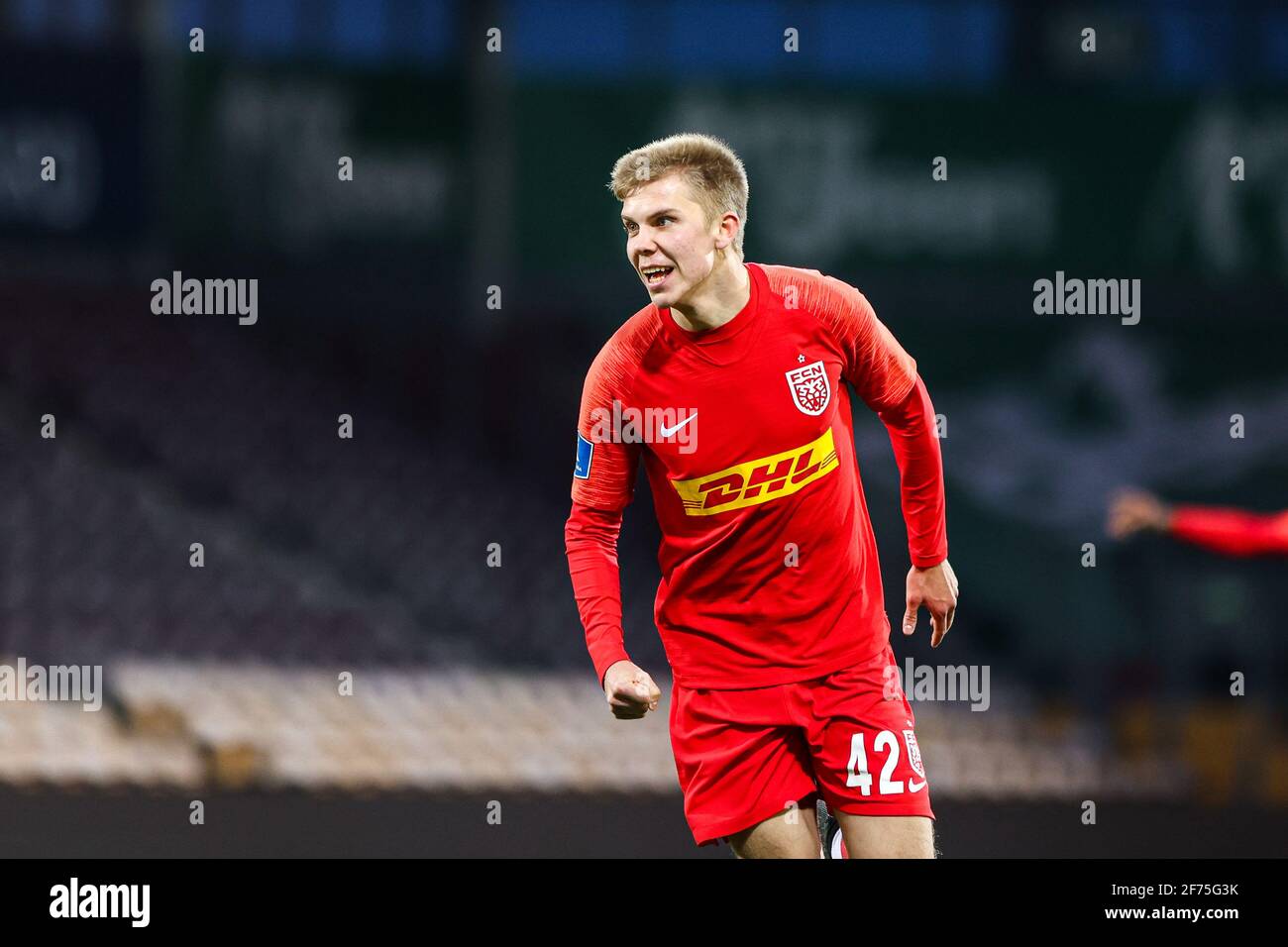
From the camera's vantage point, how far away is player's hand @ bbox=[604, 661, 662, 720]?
3535 mm

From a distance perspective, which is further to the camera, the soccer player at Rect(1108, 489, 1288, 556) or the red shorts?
the soccer player at Rect(1108, 489, 1288, 556)

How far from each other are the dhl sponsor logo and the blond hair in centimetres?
44

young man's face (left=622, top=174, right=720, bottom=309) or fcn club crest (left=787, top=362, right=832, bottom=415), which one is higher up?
young man's face (left=622, top=174, right=720, bottom=309)

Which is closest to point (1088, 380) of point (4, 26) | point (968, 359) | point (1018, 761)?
point (968, 359)

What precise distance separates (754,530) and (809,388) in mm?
313

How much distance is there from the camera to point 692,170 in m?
3.73

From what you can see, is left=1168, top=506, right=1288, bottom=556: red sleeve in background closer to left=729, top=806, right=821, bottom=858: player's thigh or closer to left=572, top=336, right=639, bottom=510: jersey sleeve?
left=729, top=806, right=821, bottom=858: player's thigh

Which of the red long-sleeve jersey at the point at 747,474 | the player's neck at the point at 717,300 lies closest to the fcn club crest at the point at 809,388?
the red long-sleeve jersey at the point at 747,474

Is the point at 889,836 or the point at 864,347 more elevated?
the point at 864,347

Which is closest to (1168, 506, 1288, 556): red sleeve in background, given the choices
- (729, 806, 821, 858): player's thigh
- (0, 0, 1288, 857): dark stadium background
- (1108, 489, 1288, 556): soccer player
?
(1108, 489, 1288, 556): soccer player

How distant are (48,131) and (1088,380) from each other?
7.00m

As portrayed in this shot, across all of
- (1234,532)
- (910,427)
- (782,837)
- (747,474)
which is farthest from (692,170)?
(1234,532)

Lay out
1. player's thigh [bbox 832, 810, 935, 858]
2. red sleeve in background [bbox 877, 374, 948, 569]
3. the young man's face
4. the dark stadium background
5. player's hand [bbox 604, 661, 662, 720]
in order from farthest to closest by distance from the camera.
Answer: the dark stadium background
red sleeve in background [bbox 877, 374, 948, 569]
player's thigh [bbox 832, 810, 935, 858]
the young man's face
player's hand [bbox 604, 661, 662, 720]

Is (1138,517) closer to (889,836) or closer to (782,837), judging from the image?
(889,836)
